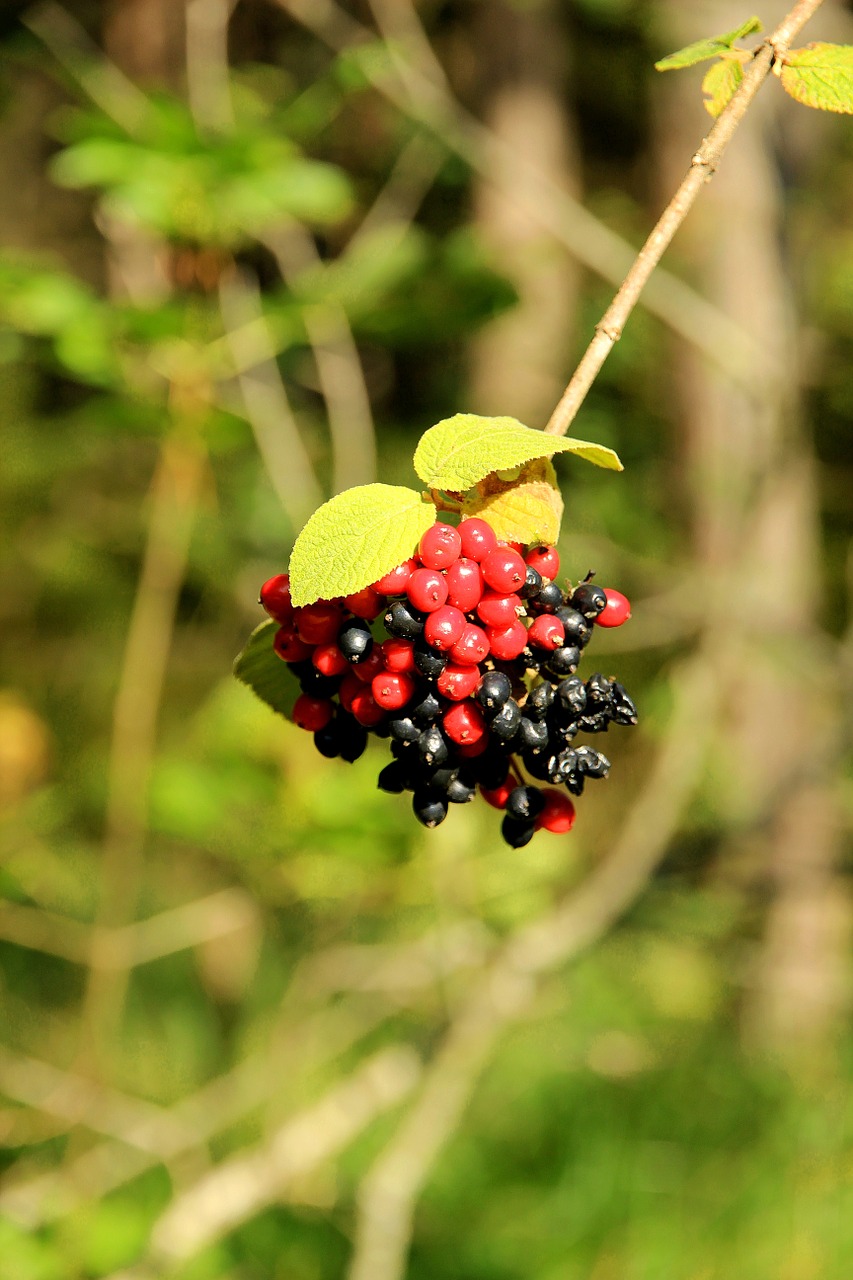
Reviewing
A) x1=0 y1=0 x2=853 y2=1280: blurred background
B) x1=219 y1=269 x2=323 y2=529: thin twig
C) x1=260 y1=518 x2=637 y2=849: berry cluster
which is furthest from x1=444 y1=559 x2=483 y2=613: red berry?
x1=219 y1=269 x2=323 y2=529: thin twig

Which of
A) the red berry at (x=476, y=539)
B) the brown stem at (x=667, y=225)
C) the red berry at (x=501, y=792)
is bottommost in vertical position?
the red berry at (x=501, y=792)

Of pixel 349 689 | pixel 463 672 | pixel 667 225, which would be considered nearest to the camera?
pixel 667 225

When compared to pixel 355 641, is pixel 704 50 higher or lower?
higher

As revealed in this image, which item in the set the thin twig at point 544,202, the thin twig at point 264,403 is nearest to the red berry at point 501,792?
the thin twig at point 264,403

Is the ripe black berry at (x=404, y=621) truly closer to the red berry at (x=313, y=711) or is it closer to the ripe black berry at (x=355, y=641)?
the ripe black berry at (x=355, y=641)

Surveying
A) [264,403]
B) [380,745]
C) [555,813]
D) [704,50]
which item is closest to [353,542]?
[555,813]

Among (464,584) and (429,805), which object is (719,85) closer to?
(464,584)

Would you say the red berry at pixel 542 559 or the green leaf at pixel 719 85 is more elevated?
the green leaf at pixel 719 85
